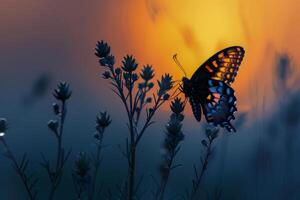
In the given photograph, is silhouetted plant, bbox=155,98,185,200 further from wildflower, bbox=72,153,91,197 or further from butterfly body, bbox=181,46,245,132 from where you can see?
butterfly body, bbox=181,46,245,132

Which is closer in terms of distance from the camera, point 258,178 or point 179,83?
point 179,83

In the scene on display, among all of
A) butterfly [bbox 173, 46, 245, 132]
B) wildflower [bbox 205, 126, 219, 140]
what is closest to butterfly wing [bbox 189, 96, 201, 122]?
butterfly [bbox 173, 46, 245, 132]

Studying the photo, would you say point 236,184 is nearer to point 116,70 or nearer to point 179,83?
point 179,83

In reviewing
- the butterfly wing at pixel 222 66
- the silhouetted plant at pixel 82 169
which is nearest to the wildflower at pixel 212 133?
the silhouetted plant at pixel 82 169

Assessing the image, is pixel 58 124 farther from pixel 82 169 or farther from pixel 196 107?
pixel 196 107

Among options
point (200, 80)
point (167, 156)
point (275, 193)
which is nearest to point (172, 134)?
point (167, 156)

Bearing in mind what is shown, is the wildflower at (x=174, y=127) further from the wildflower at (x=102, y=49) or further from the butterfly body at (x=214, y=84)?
the butterfly body at (x=214, y=84)
